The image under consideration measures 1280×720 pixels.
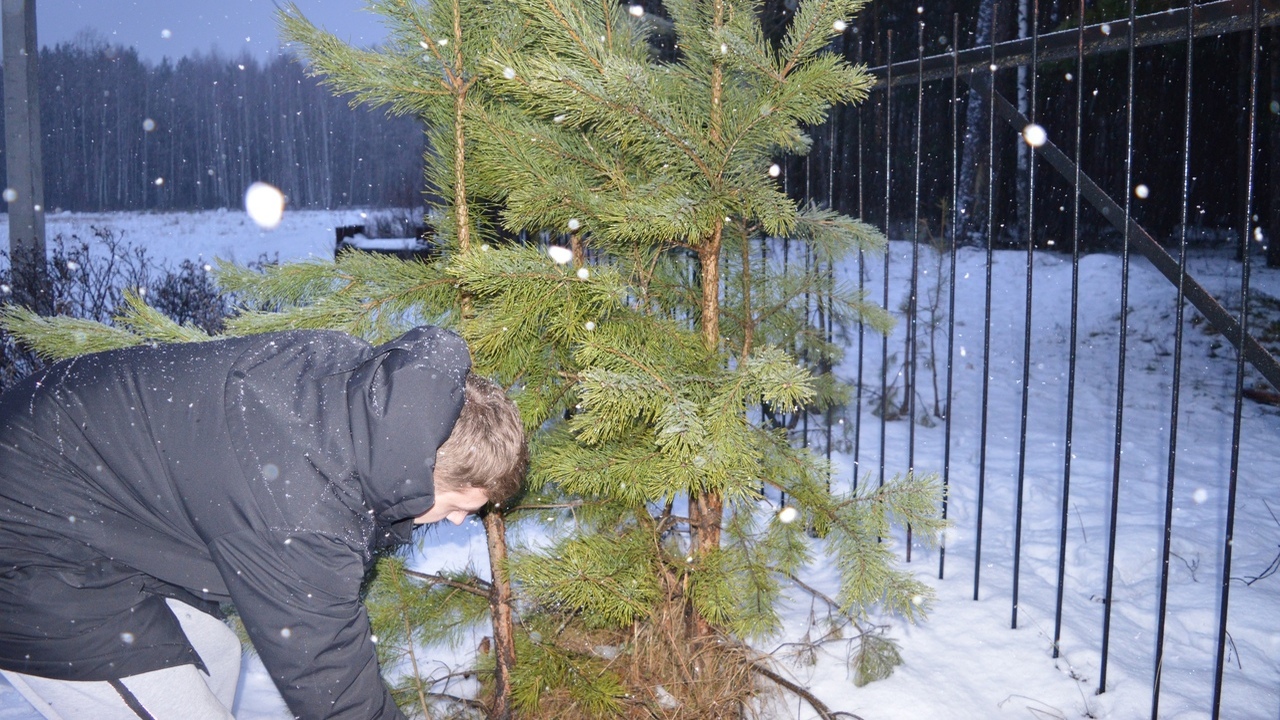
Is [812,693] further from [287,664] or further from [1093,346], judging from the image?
[1093,346]

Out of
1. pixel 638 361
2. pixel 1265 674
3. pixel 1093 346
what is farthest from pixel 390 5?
pixel 1093 346

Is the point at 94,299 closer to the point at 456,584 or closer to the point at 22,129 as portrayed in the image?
the point at 22,129

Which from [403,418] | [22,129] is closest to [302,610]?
[403,418]

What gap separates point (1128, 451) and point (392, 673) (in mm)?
5085

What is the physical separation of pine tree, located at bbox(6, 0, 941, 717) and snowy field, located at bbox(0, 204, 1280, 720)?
1.11ft

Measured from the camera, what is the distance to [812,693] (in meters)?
2.70

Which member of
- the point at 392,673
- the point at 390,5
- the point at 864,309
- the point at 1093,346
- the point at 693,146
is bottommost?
the point at 392,673

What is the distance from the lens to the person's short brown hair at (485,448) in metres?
1.58

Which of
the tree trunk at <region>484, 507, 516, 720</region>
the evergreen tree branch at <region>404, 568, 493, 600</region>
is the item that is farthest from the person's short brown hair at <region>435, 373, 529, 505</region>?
the evergreen tree branch at <region>404, 568, 493, 600</region>

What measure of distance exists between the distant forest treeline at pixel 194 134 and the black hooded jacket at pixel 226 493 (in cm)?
2222

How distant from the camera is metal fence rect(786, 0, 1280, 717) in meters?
2.41

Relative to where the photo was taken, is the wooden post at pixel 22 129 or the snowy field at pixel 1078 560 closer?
the snowy field at pixel 1078 560

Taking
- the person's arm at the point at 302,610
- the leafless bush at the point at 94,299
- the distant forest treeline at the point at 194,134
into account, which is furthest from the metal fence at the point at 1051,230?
the distant forest treeline at the point at 194,134

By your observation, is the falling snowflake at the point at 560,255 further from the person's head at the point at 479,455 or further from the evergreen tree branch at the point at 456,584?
the evergreen tree branch at the point at 456,584
